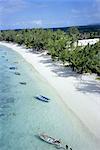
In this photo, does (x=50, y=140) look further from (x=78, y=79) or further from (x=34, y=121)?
(x=78, y=79)

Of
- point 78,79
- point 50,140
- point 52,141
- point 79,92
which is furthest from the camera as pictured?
point 78,79

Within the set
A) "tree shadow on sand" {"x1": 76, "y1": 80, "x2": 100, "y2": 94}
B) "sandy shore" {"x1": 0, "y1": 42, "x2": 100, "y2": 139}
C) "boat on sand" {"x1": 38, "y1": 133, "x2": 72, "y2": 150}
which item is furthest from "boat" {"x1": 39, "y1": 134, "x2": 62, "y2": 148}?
"tree shadow on sand" {"x1": 76, "y1": 80, "x2": 100, "y2": 94}

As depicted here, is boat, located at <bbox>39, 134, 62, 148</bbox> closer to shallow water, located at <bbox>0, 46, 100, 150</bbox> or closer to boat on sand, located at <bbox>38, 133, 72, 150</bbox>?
boat on sand, located at <bbox>38, 133, 72, 150</bbox>

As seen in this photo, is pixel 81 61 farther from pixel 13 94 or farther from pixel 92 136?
pixel 92 136

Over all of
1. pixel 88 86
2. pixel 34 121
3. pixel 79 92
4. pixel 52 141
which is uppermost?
pixel 88 86

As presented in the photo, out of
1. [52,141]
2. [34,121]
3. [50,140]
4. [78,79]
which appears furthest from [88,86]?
[52,141]

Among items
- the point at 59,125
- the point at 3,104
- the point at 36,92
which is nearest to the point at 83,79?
the point at 36,92

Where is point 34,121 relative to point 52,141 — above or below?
below
